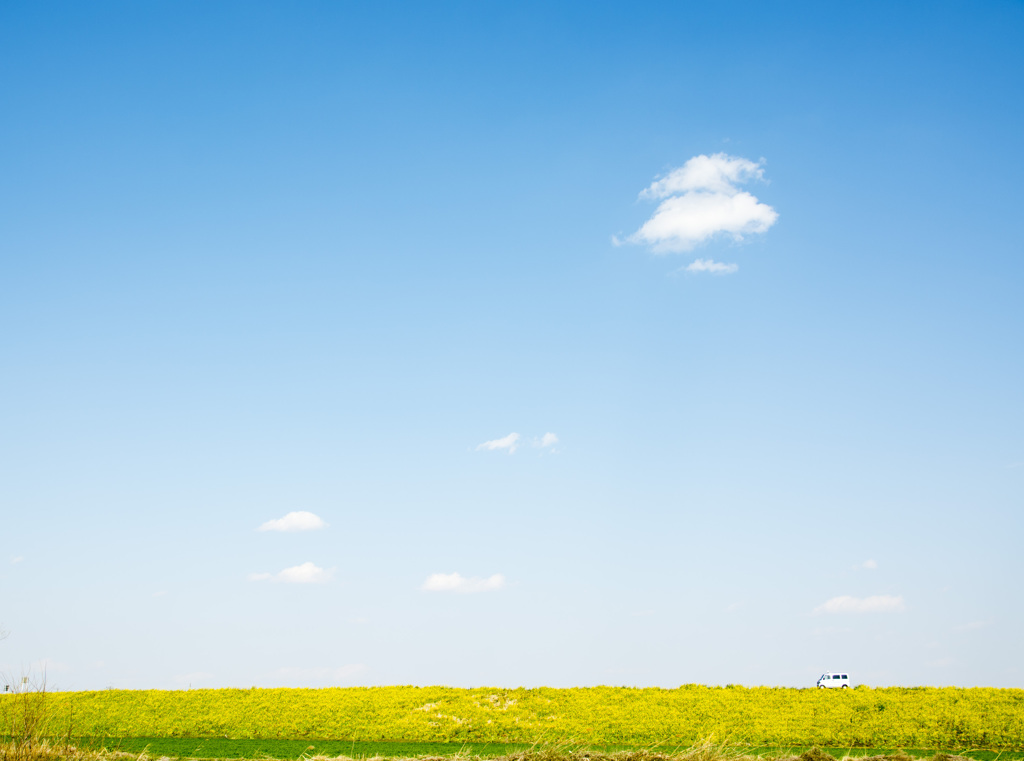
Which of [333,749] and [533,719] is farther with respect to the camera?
[533,719]

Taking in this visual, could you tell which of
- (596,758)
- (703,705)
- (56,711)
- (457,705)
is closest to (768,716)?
(703,705)

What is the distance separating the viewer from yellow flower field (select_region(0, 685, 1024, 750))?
92.6 feet

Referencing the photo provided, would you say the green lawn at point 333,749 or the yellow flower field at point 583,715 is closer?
the green lawn at point 333,749

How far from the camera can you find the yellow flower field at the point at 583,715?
28.2 meters

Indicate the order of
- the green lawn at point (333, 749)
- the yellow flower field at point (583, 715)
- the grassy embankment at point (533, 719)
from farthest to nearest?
1. the yellow flower field at point (583, 715)
2. the grassy embankment at point (533, 719)
3. the green lawn at point (333, 749)

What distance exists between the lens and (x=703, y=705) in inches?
1240

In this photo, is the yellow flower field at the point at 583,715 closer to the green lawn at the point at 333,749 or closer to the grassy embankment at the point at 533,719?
the grassy embankment at the point at 533,719

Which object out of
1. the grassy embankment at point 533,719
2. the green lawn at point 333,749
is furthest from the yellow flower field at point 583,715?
the green lawn at point 333,749

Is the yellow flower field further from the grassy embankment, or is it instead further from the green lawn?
the green lawn

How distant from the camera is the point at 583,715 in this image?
104ft

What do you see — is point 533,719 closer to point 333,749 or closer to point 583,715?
point 583,715

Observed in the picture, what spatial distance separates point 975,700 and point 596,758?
2446cm

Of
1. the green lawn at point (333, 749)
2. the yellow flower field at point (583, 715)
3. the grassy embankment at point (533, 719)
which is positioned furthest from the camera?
the yellow flower field at point (583, 715)

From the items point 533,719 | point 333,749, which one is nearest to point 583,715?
point 533,719
